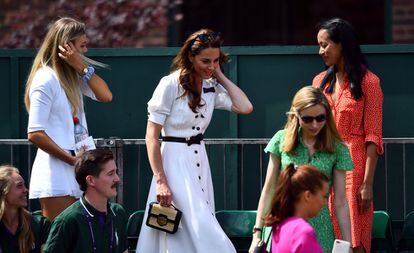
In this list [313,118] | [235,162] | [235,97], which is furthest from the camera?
[235,162]

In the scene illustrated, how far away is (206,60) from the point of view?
865 centimetres

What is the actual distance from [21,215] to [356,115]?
232 centimetres

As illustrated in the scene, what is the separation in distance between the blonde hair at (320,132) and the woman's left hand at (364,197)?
0.85 meters

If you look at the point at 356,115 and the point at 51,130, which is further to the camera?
the point at 356,115

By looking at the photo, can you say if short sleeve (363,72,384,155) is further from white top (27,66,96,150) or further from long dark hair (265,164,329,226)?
long dark hair (265,164,329,226)

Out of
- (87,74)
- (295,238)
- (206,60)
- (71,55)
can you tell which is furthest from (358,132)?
(295,238)

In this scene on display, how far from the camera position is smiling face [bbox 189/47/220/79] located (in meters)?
8.65

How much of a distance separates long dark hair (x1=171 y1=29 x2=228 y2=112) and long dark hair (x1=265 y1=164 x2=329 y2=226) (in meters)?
2.08

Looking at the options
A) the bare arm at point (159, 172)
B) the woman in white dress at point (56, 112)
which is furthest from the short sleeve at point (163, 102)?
the woman in white dress at point (56, 112)

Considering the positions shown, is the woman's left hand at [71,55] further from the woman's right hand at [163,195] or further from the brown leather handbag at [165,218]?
the brown leather handbag at [165,218]

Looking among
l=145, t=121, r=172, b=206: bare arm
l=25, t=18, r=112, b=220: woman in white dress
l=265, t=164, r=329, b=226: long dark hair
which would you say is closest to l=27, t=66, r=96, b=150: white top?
l=25, t=18, r=112, b=220: woman in white dress

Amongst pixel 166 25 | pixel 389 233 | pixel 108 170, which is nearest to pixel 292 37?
pixel 166 25

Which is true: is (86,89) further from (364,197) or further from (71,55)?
(364,197)

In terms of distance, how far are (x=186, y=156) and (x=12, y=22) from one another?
5.99m
